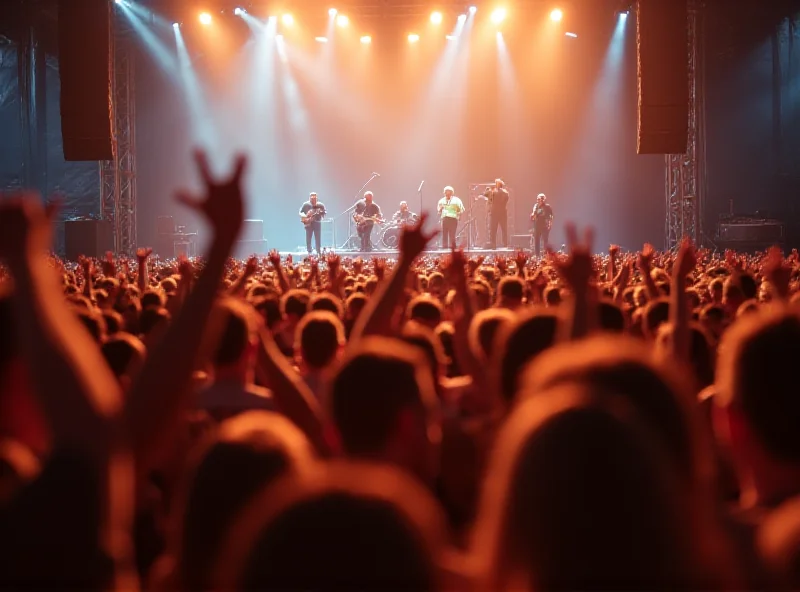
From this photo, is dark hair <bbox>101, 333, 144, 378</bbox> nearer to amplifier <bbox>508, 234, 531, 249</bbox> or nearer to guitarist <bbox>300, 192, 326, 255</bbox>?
guitarist <bbox>300, 192, 326, 255</bbox>

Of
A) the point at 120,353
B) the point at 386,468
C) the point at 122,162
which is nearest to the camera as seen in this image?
the point at 386,468

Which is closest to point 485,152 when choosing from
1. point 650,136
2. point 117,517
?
point 650,136

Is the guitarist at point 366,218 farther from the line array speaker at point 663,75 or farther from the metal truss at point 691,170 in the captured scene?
the line array speaker at point 663,75

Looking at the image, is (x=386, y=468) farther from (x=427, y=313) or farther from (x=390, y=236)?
(x=390, y=236)

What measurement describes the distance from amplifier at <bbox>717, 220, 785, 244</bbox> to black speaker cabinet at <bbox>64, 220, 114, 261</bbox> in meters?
13.2

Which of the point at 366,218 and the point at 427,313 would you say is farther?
the point at 366,218

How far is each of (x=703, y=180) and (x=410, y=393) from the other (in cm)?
2252

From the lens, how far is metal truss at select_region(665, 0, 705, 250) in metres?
19.1

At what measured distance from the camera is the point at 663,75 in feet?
47.7

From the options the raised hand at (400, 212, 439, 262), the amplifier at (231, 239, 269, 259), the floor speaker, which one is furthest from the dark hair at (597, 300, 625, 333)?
the amplifier at (231, 239, 269, 259)

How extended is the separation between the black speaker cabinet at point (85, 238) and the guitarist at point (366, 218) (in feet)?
19.0

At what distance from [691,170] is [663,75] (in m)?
5.39

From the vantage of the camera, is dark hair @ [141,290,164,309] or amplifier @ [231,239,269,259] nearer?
dark hair @ [141,290,164,309]

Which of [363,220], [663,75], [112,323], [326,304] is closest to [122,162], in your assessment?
[363,220]
